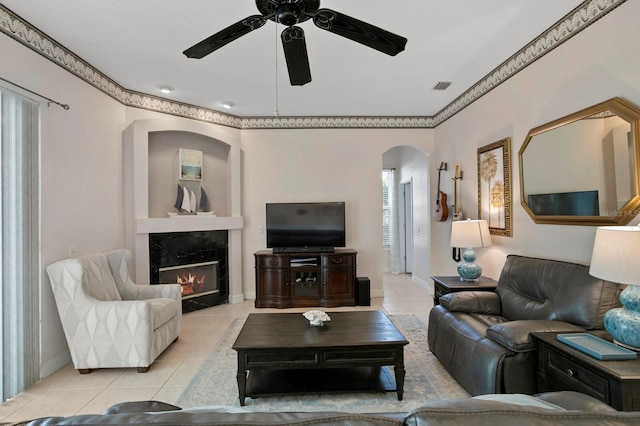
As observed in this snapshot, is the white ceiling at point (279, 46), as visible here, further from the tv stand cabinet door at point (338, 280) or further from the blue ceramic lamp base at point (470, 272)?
the tv stand cabinet door at point (338, 280)

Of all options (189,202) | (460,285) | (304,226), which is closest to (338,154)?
(304,226)

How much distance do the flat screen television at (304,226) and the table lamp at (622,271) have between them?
358 centimetres

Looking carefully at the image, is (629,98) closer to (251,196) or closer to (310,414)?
(310,414)

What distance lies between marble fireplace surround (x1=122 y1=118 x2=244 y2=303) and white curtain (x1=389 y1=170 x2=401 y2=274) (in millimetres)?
3836

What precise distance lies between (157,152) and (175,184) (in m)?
0.52

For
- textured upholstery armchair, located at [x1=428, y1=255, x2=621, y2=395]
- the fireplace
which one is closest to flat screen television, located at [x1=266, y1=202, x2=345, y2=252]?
the fireplace

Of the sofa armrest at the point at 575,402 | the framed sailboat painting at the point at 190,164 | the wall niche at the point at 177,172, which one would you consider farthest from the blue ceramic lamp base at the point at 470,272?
the framed sailboat painting at the point at 190,164

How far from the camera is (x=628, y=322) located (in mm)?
1806

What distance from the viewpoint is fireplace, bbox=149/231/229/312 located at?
4.42 meters

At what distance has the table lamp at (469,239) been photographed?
351cm

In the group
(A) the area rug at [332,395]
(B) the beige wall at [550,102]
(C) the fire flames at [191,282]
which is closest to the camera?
(B) the beige wall at [550,102]

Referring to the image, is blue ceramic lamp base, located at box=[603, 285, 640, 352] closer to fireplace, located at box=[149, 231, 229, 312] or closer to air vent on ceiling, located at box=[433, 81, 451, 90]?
air vent on ceiling, located at box=[433, 81, 451, 90]

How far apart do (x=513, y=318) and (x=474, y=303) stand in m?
0.32

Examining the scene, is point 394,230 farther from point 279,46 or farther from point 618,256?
point 618,256
